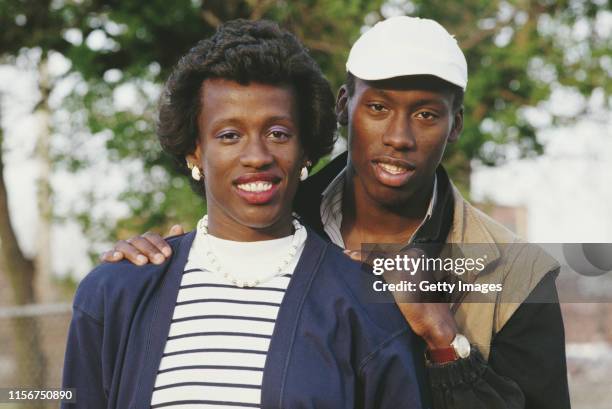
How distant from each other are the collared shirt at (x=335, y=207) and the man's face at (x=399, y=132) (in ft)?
0.40

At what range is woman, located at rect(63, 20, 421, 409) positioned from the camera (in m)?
2.41

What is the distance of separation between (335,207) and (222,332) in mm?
905

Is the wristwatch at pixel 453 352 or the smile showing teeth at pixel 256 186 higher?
the smile showing teeth at pixel 256 186

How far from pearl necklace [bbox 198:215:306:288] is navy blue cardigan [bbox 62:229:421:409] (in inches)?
1.7

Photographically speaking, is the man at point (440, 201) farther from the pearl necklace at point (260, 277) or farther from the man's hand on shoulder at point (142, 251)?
the pearl necklace at point (260, 277)

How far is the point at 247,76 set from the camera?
2.54m

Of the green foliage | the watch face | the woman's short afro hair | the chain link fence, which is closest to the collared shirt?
the woman's short afro hair

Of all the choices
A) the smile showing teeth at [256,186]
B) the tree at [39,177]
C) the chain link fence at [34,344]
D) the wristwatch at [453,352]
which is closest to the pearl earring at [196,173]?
the smile showing teeth at [256,186]

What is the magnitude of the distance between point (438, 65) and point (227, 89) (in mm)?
718

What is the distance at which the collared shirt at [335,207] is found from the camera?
3.10 metres

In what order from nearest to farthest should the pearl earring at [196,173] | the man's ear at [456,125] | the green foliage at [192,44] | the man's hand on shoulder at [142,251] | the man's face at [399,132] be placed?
the man's hand on shoulder at [142,251]
the pearl earring at [196,173]
the man's face at [399,132]
the man's ear at [456,125]
the green foliage at [192,44]

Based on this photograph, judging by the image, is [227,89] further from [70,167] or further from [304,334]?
[70,167]

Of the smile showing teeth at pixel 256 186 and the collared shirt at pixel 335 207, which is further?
the collared shirt at pixel 335 207

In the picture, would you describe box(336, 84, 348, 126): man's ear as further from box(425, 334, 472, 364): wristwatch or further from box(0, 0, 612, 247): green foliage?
box(0, 0, 612, 247): green foliage
